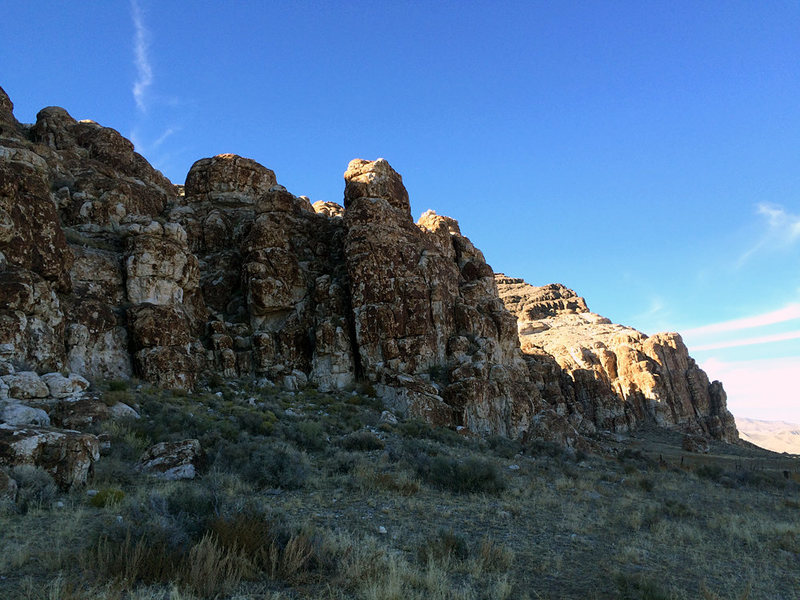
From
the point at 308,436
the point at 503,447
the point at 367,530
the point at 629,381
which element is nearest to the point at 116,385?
the point at 308,436

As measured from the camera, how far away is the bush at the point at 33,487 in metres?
7.74

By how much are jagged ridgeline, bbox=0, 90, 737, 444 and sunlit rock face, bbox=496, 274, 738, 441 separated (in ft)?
47.5

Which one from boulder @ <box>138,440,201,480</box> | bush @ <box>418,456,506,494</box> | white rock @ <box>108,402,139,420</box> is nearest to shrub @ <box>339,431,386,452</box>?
bush @ <box>418,456,506,494</box>

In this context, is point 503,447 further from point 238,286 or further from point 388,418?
point 238,286

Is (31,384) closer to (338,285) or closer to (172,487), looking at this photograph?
(172,487)

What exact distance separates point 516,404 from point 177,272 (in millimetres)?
23194

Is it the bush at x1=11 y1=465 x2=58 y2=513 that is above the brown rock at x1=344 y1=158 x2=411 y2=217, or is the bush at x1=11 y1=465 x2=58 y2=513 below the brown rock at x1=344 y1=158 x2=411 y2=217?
below

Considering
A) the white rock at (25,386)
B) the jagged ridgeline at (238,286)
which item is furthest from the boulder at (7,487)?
the jagged ridgeline at (238,286)

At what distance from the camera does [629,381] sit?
67875 millimetres

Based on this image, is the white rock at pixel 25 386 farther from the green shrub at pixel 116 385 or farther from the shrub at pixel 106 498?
the shrub at pixel 106 498

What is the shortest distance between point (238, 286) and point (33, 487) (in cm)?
2842

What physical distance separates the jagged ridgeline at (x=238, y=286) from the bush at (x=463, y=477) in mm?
13265

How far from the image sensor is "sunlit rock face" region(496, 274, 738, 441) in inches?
2336

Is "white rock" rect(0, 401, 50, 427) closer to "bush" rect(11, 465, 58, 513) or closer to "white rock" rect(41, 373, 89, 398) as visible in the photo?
"white rock" rect(41, 373, 89, 398)
